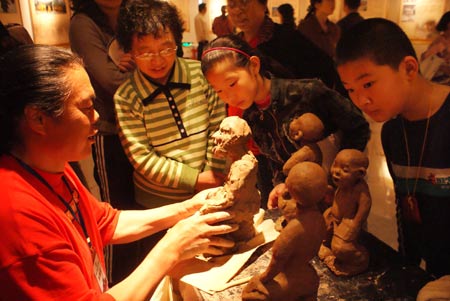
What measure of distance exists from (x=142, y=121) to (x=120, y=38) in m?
0.40

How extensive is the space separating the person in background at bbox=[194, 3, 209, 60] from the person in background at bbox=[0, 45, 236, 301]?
230 centimetres

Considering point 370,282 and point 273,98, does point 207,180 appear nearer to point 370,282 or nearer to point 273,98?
point 273,98

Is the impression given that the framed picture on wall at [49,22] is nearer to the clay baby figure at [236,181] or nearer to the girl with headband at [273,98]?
the girl with headband at [273,98]

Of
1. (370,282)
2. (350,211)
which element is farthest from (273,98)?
(370,282)

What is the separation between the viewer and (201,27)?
3518mm

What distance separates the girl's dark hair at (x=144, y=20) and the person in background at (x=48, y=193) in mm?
611

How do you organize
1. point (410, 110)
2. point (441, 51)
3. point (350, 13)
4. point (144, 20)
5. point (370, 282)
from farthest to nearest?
point (350, 13) → point (441, 51) → point (144, 20) → point (410, 110) → point (370, 282)

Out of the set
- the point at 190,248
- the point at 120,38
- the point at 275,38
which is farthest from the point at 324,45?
the point at 190,248

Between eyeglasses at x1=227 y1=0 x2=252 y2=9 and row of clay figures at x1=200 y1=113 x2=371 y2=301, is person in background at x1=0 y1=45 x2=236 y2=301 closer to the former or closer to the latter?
row of clay figures at x1=200 y1=113 x2=371 y2=301

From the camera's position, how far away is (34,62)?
3.76 feet

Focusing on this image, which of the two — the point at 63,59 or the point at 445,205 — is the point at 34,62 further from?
the point at 445,205

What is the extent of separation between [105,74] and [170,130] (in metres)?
0.43

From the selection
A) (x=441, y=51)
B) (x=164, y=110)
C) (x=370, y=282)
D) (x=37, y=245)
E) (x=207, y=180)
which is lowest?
(x=370, y=282)

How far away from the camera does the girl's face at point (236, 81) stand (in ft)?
5.99
